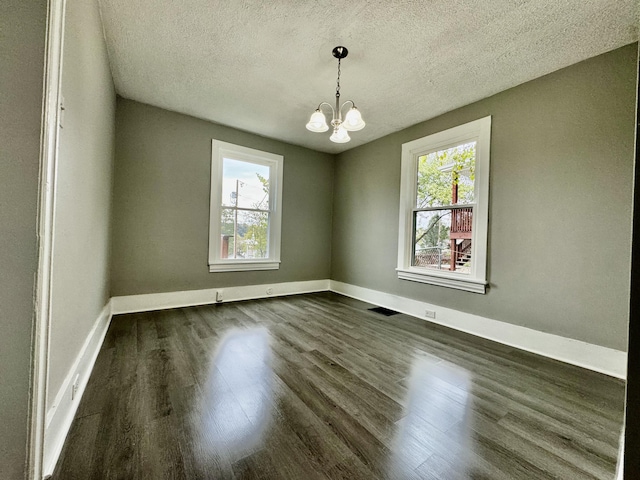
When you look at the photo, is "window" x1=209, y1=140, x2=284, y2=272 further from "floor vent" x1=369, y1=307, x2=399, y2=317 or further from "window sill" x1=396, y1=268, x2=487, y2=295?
"window sill" x1=396, y1=268, x2=487, y2=295

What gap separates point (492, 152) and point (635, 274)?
2.87 metres

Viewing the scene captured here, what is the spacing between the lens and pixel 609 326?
6.72ft

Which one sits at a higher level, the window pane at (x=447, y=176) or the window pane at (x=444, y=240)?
the window pane at (x=447, y=176)

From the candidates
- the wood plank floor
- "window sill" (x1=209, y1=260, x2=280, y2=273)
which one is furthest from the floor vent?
"window sill" (x1=209, y1=260, x2=280, y2=273)

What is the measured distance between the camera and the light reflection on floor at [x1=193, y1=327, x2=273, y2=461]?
4.13 feet

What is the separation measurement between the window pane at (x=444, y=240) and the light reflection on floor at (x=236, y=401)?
2371 millimetres

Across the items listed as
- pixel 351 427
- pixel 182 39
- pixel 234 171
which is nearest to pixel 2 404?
pixel 351 427

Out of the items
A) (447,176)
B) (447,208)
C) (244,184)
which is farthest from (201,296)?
(447,176)

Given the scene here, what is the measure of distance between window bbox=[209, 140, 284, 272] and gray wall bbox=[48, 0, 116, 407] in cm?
155

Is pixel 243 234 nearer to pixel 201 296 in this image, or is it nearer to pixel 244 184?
pixel 244 184

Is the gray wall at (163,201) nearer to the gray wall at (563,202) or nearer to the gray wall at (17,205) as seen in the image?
the gray wall at (17,205)

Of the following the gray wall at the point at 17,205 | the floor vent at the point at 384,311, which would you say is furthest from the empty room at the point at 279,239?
the floor vent at the point at 384,311

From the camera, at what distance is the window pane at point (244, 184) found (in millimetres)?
3938

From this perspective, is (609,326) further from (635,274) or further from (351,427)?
(635,274)
